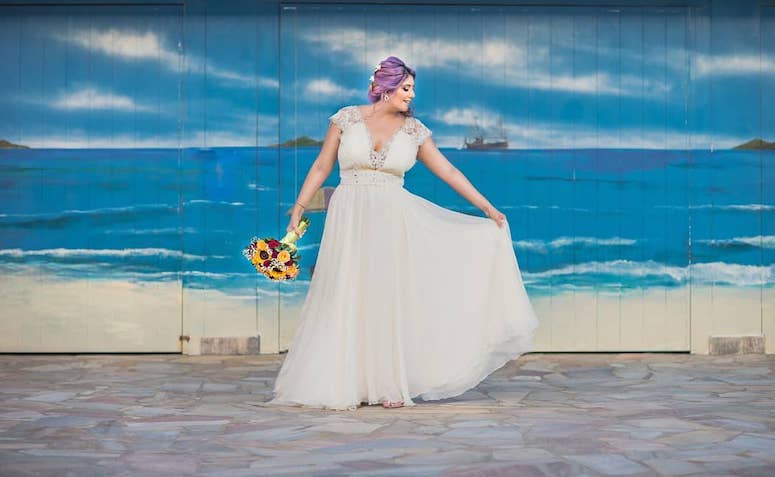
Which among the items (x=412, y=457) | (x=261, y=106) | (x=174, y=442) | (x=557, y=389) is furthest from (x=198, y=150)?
(x=412, y=457)

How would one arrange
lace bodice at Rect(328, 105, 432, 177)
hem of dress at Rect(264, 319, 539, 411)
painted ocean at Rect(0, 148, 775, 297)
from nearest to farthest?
hem of dress at Rect(264, 319, 539, 411) < lace bodice at Rect(328, 105, 432, 177) < painted ocean at Rect(0, 148, 775, 297)

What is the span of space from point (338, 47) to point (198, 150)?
1276 millimetres

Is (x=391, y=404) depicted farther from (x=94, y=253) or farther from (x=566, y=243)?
(x=94, y=253)

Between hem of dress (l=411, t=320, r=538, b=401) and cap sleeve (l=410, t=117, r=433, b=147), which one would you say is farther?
cap sleeve (l=410, t=117, r=433, b=147)

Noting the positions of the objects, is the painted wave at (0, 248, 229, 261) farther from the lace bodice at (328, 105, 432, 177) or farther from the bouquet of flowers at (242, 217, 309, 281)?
the lace bodice at (328, 105, 432, 177)

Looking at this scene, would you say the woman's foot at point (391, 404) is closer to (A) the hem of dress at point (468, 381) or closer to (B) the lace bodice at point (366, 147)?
(A) the hem of dress at point (468, 381)

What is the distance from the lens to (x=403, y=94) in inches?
248

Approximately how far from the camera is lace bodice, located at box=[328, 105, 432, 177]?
6.28 meters

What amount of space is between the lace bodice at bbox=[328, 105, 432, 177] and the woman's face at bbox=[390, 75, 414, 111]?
129 mm

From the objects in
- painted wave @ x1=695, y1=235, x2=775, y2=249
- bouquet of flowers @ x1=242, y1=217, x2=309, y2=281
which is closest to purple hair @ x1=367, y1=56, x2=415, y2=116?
bouquet of flowers @ x1=242, y1=217, x2=309, y2=281

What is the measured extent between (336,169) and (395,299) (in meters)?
2.74

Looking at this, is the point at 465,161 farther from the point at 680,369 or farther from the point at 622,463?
the point at 622,463

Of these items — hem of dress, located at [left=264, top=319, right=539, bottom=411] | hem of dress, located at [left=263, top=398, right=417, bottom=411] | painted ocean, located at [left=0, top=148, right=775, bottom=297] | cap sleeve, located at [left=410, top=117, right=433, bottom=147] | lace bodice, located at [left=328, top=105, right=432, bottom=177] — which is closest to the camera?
hem of dress, located at [left=263, top=398, right=417, bottom=411]

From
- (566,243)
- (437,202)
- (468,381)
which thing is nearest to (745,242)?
(566,243)
